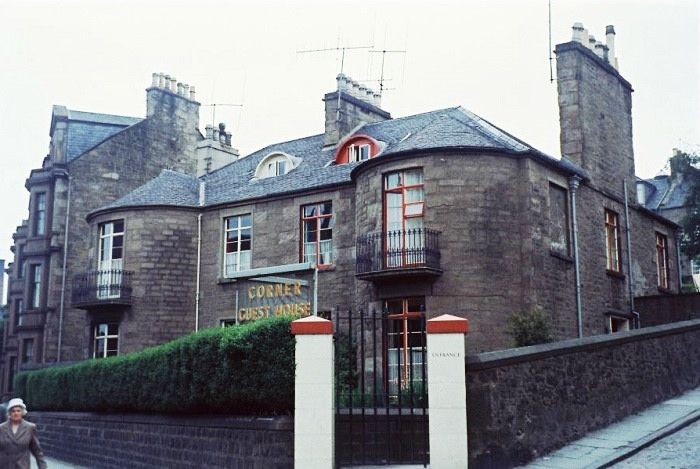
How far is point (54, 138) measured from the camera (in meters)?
35.7

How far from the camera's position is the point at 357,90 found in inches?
1192

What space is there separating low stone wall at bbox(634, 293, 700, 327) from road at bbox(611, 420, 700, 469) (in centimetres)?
1278

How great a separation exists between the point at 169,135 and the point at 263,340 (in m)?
24.5

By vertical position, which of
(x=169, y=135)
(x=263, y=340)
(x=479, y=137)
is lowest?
(x=263, y=340)

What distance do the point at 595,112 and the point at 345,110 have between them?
8230mm

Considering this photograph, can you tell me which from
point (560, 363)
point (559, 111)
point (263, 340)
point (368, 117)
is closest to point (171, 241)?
point (368, 117)

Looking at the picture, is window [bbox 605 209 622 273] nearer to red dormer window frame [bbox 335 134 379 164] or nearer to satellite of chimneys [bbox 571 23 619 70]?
satellite of chimneys [bbox 571 23 619 70]

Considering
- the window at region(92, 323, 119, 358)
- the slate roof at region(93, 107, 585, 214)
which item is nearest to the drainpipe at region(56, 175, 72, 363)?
the window at region(92, 323, 119, 358)

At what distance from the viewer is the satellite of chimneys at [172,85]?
121 ft

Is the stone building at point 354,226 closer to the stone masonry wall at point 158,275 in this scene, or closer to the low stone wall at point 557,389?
the stone masonry wall at point 158,275

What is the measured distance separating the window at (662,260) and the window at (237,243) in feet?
48.1

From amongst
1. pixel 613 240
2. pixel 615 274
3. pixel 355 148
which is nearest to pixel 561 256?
pixel 615 274

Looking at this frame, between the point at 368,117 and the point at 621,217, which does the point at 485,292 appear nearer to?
the point at 621,217

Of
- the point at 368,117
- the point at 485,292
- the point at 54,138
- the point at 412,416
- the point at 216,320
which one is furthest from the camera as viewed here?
the point at 54,138
